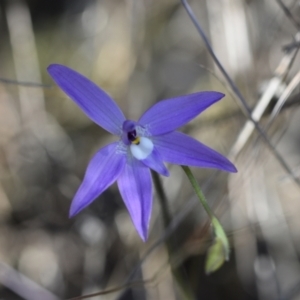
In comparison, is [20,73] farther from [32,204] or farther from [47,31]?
[32,204]

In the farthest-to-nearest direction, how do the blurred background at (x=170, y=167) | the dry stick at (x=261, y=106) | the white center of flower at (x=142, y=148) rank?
the blurred background at (x=170, y=167), the dry stick at (x=261, y=106), the white center of flower at (x=142, y=148)

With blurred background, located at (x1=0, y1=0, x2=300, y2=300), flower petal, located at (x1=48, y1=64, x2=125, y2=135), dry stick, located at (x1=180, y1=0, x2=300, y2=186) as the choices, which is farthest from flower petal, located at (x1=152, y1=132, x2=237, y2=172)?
blurred background, located at (x1=0, y1=0, x2=300, y2=300)

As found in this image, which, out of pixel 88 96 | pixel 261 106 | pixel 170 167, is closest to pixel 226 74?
pixel 261 106

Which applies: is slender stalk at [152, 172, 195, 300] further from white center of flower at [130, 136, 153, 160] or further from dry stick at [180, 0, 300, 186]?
dry stick at [180, 0, 300, 186]

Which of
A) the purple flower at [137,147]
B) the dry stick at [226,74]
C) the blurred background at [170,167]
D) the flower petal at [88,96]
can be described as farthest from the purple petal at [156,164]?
the blurred background at [170,167]

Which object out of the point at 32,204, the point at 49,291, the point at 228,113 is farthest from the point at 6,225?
the point at 228,113

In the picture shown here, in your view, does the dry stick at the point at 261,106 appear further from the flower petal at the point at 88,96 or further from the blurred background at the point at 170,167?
the flower petal at the point at 88,96
